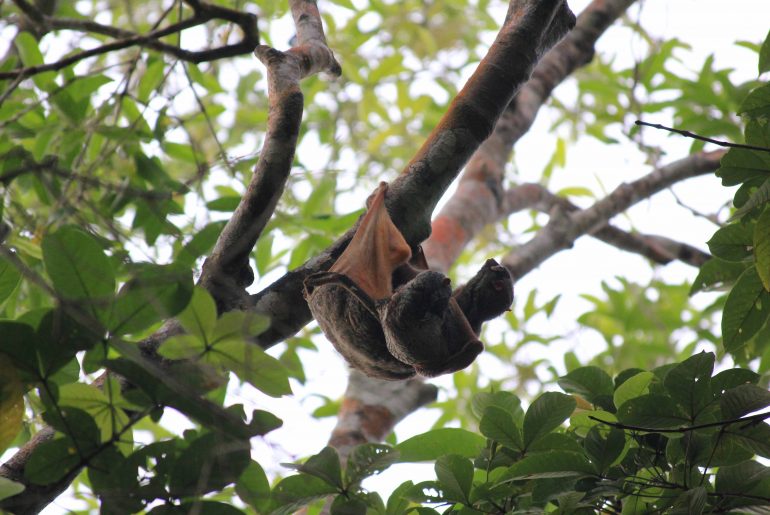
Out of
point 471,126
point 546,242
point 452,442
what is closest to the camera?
point 452,442

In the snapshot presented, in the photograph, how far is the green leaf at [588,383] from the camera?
86.4 inches

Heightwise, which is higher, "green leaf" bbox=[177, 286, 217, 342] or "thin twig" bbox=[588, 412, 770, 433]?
"green leaf" bbox=[177, 286, 217, 342]

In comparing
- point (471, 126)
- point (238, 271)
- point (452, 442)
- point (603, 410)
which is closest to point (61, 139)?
point (238, 271)

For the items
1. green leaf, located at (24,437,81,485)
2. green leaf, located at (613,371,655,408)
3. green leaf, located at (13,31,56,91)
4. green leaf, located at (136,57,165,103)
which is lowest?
green leaf, located at (24,437,81,485)

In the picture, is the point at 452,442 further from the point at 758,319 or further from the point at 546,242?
the point at 546,242

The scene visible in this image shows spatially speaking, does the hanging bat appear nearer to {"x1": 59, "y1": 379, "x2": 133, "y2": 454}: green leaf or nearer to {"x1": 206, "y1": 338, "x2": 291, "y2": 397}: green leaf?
{"x1": 206, "y1": 338, "x2": 291, "y2": 397}: green leaf

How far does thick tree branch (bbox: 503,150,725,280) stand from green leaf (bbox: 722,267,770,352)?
2037 millimetres

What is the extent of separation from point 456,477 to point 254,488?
0.51m

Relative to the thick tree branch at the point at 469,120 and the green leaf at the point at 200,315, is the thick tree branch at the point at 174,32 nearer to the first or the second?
the thick tree branch at the point at 469,120

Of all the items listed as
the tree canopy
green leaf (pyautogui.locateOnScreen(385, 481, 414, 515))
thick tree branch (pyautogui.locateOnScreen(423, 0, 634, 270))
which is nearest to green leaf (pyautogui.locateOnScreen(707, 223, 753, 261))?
the tree canopy

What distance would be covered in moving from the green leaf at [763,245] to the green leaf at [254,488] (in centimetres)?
139

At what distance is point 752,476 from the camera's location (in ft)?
5.90

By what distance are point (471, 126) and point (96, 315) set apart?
1.41m

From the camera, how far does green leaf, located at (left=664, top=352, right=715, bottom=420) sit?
5.93 ft
